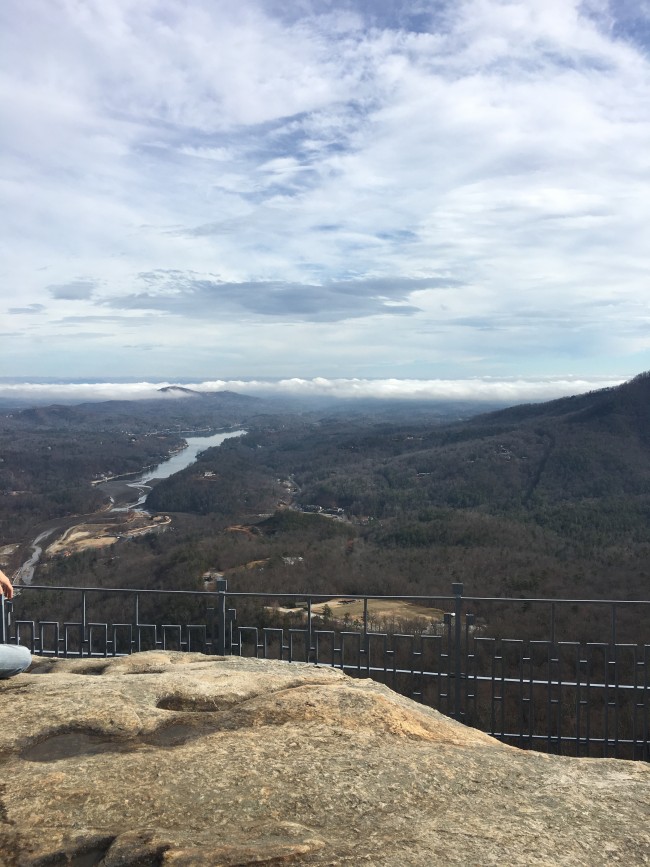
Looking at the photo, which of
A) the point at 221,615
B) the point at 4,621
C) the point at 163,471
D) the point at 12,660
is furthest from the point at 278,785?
the point at 163,471

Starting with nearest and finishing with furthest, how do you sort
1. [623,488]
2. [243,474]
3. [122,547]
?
[122,547] → [623,488] → [243,474]

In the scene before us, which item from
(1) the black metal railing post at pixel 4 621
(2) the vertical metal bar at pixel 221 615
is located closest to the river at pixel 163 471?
(1) the black metal railing post at pixel 4 621

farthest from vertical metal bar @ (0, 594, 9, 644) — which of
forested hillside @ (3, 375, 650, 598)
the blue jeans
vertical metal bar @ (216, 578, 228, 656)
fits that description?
forested hillside @ (3, 375, 650, 598)

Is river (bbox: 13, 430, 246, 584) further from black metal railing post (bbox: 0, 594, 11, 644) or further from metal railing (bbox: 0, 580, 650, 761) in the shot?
black metal railing post (bbox: 0, 594, 11, 644)

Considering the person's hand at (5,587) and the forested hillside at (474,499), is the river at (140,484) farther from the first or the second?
the person's hand at (5,587)

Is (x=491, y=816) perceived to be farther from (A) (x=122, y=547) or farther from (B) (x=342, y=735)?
(A) (x=122, y=547)

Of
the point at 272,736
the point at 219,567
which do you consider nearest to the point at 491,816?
the point at 272,736

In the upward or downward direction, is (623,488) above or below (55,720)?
below

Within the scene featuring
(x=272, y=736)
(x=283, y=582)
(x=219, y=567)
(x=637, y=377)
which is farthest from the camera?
(x=637, y=377)
